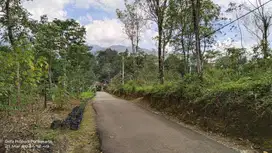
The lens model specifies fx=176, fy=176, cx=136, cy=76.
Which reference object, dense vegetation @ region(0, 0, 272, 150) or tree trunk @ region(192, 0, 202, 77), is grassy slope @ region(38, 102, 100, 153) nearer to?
dense vegetation @ region(0, 0, 272, 150)

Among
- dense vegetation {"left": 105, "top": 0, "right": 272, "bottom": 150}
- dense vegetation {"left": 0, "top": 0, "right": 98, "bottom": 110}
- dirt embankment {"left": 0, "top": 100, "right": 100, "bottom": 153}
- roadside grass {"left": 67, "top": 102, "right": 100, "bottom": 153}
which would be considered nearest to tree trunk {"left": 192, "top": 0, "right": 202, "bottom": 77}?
dense vegetation {"left": 105, "top": 0, "right": 272, "bottom": 150}

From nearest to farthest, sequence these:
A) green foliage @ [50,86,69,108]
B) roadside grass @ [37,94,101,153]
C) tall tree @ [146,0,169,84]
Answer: roadside grass @ [37,94,101,153]
green foliage @ [50,86,69,108]
tall tree @ [146,0,169,84]

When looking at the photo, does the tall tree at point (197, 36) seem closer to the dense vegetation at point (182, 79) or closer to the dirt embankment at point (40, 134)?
the dense vegetation at point (182, 79)

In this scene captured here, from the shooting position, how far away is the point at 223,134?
4.70 meters

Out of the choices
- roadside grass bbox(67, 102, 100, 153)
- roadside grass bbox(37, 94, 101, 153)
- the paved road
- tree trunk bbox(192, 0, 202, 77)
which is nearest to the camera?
roadside grass bbox(37, 94, 101, 153)

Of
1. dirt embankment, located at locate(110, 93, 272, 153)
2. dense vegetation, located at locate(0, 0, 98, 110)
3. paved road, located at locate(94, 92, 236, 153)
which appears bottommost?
paved road, located at locate(94, 92, 236, 153)

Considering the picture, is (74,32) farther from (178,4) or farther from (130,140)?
(130,140)

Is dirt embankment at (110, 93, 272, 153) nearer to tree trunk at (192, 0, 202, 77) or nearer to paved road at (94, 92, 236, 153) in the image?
paved road at (94, 92, 236, 153)

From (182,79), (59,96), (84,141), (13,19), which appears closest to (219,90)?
(182,79)

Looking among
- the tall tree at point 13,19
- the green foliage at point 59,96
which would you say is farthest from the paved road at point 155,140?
the tall tree at point 13,19

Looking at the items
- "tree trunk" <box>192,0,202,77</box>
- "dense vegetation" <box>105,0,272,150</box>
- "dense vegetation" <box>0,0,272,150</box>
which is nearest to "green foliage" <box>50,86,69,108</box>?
"dense vegetation" <box>0,0,272,150</box>

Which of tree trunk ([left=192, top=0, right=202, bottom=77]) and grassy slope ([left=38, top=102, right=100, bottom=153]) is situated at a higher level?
tree trunk ([left=192, top=0, right=202, bottom=77])

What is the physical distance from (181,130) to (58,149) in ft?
11.3

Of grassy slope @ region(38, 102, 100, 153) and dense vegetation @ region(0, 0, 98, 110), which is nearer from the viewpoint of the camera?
grassy slope @ region(38, 102, 100, 153)
